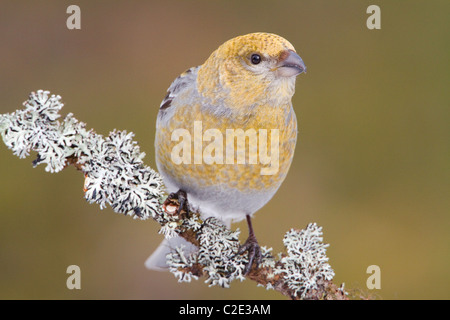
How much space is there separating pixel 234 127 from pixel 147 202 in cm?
36

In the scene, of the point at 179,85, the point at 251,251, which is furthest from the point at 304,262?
the point at 179,85

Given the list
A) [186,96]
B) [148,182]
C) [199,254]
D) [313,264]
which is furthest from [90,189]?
[313,264]

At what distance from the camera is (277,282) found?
142 cm

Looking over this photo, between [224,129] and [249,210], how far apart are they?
1.18 ft

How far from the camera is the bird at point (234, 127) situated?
1.48m

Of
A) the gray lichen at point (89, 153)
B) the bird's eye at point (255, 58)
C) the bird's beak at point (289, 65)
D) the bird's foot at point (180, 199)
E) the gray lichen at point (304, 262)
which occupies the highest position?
the bird's eye at point (255, 58)

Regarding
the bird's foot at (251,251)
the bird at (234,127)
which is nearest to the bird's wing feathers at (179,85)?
the bird at (234,127)

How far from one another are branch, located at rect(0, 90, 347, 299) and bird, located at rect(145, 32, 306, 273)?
8 centimetres

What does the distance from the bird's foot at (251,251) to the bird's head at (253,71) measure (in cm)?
42

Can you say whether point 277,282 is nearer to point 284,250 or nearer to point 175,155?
point 284,250

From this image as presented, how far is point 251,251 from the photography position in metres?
1.52

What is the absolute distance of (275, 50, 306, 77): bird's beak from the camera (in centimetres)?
139

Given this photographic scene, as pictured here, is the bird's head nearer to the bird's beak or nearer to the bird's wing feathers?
the bird's beak

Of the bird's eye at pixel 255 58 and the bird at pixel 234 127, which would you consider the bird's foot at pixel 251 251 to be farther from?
the bird's eye at pixel 255 58
